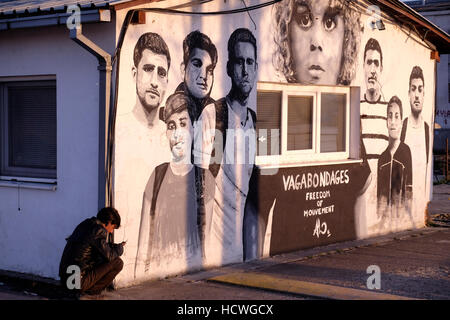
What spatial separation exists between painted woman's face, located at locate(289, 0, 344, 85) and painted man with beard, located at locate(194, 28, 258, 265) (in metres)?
1.01

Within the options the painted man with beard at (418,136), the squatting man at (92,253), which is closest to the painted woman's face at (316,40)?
the painted man with beard at (418,136)

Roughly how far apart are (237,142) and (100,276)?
9.83ft

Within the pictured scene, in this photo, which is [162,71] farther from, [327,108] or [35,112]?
[327,108]

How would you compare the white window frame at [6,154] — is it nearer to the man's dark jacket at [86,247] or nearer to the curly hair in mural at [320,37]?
the man's dark jacket at [86,247]

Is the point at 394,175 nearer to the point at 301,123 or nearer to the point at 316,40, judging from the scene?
the point at 301,123

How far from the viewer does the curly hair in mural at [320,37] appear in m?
10.5

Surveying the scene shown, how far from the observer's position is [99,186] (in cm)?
811

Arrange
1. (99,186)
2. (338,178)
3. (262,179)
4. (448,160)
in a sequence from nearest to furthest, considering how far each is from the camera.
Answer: (99,186) < (262,179) < (338,178) < (448,160)

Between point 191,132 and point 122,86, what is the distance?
4.12 feet

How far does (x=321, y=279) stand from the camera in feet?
29.7

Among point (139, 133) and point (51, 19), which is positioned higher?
point (51, 19)

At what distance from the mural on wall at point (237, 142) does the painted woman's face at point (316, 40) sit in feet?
0.07
